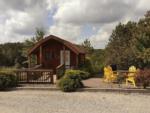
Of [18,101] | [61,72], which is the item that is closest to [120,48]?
[61,72]

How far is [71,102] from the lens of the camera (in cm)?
1619

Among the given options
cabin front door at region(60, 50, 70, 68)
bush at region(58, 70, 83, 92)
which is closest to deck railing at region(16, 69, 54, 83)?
bush at region(58, 70, 83, 92)

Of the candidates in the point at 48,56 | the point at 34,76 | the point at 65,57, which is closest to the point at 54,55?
the point at 48,56

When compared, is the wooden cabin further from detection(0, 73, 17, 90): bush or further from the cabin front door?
detection(0, 73, 17, 90): bush

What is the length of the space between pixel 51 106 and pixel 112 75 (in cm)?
825

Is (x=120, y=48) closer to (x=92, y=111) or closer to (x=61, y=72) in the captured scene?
(x=61, y=72)

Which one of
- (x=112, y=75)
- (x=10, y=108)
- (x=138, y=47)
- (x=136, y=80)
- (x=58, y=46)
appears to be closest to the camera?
(x=10, y=108)

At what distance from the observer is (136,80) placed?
66.7 ft

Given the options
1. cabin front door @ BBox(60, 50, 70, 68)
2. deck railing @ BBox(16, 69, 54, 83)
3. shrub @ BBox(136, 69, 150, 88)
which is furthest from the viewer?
cabin front door @ BBox(60, 50, 70, 68)

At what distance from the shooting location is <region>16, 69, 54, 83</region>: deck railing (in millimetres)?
23625

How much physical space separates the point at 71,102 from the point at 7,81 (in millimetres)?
6779

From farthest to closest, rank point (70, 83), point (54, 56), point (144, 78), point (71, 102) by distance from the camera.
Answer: point (54, 56) < point (70, 83) < point (144, 78) < point (71, 102)

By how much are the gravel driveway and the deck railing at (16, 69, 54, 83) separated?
3391 millimetres

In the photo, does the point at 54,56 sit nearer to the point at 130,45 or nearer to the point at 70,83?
the point at 130,45
